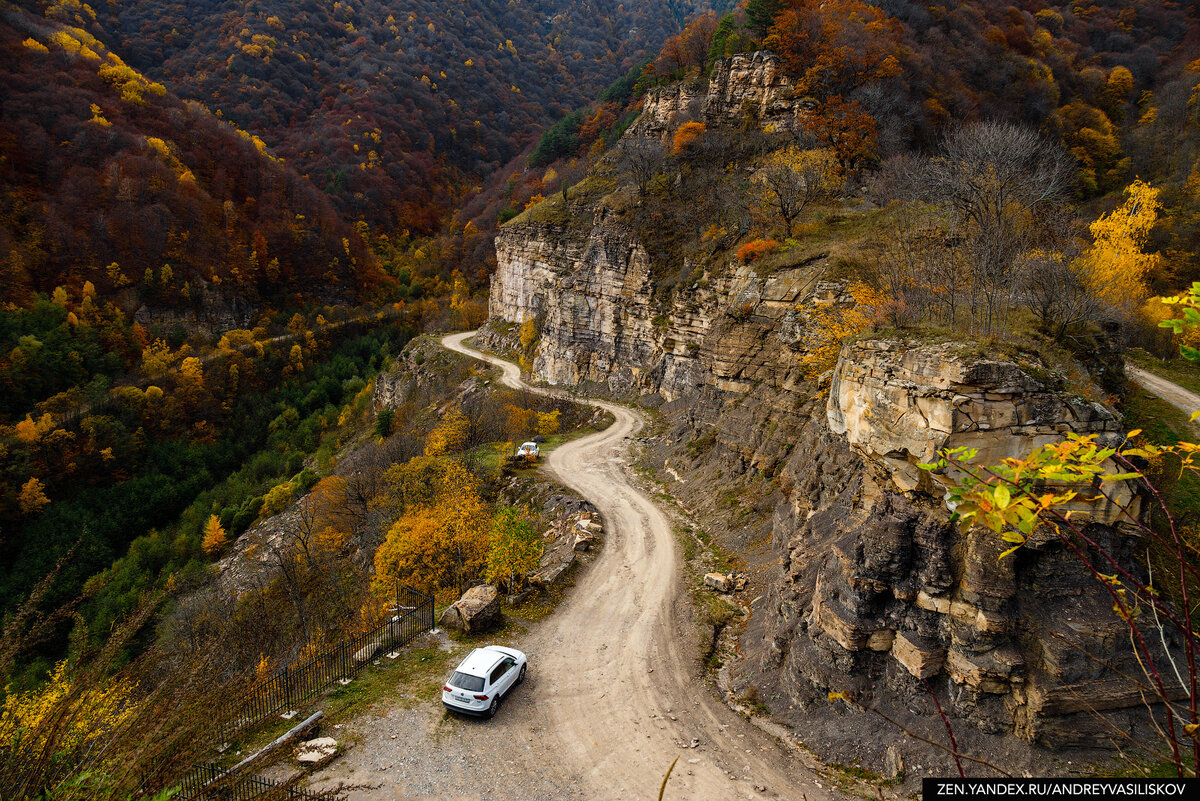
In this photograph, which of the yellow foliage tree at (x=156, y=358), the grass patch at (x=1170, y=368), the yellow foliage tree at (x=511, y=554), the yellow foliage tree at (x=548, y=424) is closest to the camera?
the grass patch at (x=1170, y=368)

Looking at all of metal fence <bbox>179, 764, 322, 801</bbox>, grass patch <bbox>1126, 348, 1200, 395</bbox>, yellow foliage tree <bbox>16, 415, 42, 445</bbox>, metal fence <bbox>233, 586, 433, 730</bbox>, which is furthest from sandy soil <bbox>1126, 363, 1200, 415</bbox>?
yellow foliage tree <bbox>16, 415, 42, 445</bbox>

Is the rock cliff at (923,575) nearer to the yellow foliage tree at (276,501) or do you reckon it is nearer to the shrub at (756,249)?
the shrub at (756,249)

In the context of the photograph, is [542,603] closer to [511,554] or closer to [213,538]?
[511,554]

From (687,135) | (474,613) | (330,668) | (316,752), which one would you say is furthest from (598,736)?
(687,135)

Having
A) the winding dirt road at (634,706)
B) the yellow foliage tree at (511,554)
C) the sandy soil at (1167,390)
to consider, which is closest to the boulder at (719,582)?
the winding dirt road at (634,706)

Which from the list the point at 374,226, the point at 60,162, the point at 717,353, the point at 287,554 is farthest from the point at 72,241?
the point at 717,353

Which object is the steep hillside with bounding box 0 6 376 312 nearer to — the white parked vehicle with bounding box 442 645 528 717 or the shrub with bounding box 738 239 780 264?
the shrub with bounding box 738 239 780 264

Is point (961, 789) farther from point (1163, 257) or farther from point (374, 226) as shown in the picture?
point (374, 226)
